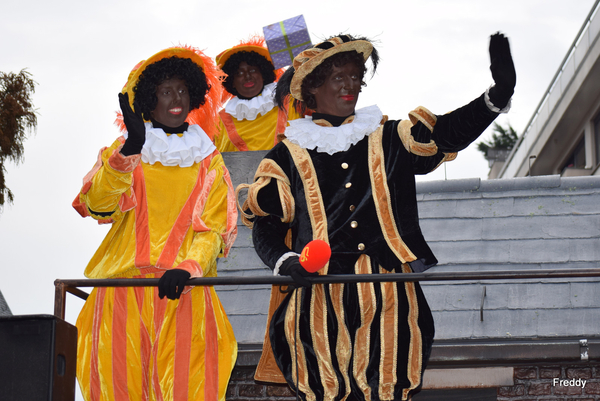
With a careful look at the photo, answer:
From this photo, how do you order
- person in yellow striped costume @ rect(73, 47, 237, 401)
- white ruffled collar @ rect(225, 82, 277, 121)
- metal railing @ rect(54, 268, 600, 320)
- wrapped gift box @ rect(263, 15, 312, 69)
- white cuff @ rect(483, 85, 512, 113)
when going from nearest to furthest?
metal railing @ rect(54, 268, 600, 320) < white cuff @ rect(483, 85, 512, 113) < person in yellow striped costume @ rect(73, 47, 237, 401) < wrapped gift box @ rect(263, 15, 312, 69) < white ruffled collar @ rect(225, 82, 277, 121)

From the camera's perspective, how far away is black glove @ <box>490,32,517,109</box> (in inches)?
123

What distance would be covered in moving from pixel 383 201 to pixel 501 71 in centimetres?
75

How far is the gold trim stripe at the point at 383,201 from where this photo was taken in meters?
3.43

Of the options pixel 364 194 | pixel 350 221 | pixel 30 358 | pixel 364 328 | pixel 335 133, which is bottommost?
pixel 30 358

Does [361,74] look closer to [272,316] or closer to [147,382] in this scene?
[272,316]

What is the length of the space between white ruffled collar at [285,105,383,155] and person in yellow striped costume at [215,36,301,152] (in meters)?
3.03

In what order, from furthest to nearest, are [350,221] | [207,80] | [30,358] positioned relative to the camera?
[207,80] → [350,221] → [30,358]

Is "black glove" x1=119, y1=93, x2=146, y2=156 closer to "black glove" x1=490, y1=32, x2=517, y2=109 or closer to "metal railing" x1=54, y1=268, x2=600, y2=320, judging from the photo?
"metal railing" x1=54, y1=268, x2=600, y2=320

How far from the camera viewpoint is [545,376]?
5164mm

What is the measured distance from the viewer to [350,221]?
11.4 ft

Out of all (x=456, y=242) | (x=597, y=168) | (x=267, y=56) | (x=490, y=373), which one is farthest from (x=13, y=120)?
(x=597, y=168)

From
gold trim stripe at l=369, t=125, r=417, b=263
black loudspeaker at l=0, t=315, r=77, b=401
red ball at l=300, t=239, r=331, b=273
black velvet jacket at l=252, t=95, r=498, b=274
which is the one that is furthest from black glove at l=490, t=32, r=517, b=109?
black loudspeaker at l=0, t=315, r=77, b=401

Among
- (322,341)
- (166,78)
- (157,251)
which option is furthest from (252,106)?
(322,341)

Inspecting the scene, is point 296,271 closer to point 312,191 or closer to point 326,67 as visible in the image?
point 312,191
